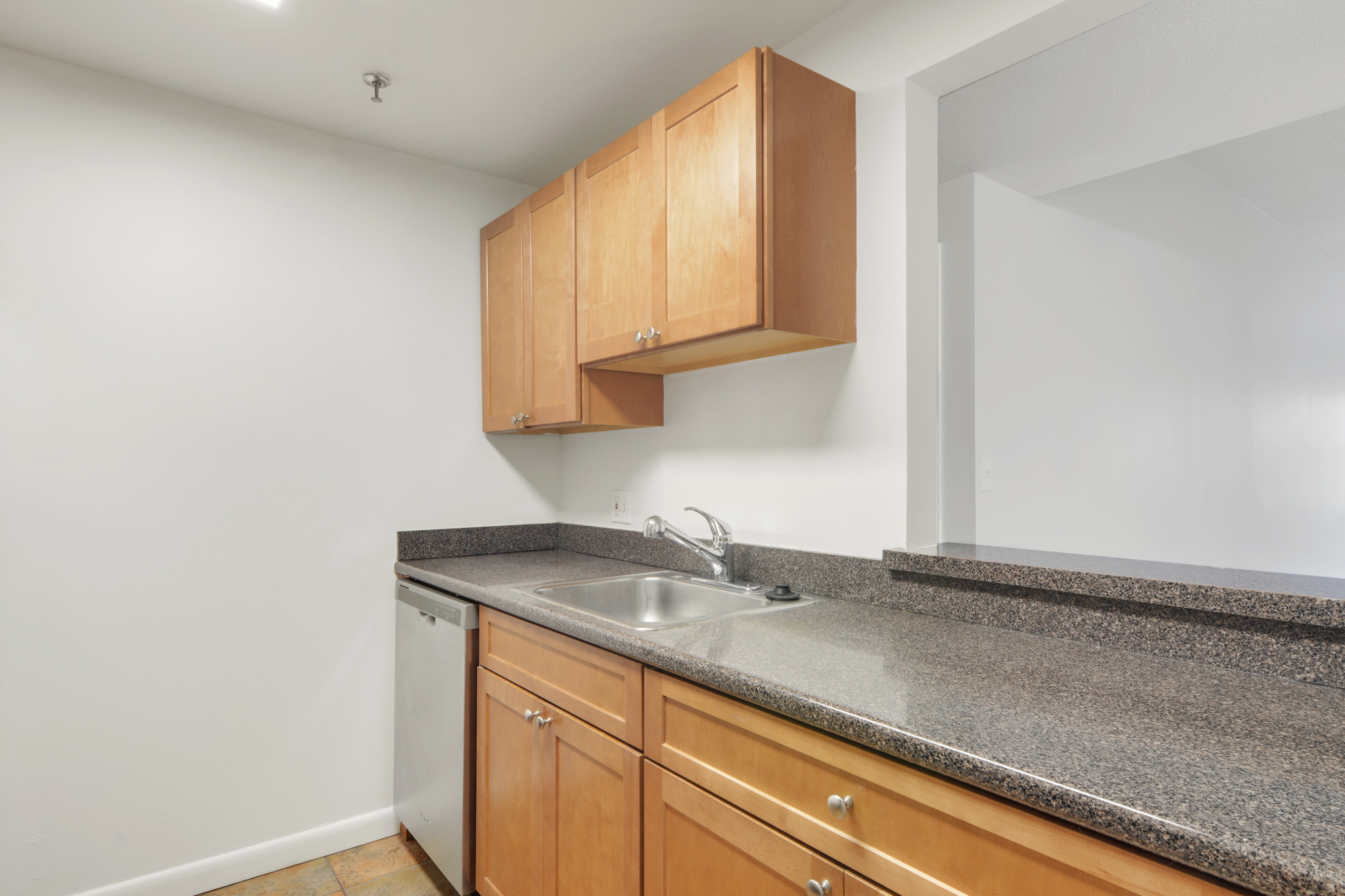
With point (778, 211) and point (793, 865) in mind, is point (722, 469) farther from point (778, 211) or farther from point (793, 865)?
point (793, 865)

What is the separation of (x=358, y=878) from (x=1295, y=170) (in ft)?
15.7

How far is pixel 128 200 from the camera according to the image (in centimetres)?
199

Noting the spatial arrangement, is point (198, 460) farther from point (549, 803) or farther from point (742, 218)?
point (742, 218)

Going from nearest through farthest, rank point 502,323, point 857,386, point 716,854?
point 716,854, point 857,386, point 502,323

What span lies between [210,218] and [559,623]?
5.71 feet

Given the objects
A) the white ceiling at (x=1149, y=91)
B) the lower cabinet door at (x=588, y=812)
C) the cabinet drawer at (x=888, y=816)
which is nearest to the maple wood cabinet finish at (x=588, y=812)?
the lower cabinet door at (x=588, y=812)

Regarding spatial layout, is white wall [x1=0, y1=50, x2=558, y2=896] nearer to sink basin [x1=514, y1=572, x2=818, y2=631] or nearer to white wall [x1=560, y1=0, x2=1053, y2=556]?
sink basin [x1=514, y1=572, x2=818, y2=631]

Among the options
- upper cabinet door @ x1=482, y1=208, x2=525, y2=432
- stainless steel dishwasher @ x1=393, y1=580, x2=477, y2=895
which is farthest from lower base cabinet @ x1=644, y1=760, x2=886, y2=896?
upper cabinet door @ x1=482, y1=208, x2=525, y2=432

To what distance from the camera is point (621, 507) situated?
98.0 inches

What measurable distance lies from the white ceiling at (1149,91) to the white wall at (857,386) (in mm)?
478

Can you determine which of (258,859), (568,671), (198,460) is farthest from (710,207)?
(258,859)

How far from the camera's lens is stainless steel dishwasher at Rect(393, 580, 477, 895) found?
6.08ft

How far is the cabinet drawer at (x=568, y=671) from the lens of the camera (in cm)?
129

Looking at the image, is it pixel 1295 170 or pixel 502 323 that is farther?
pixel 1295 170
